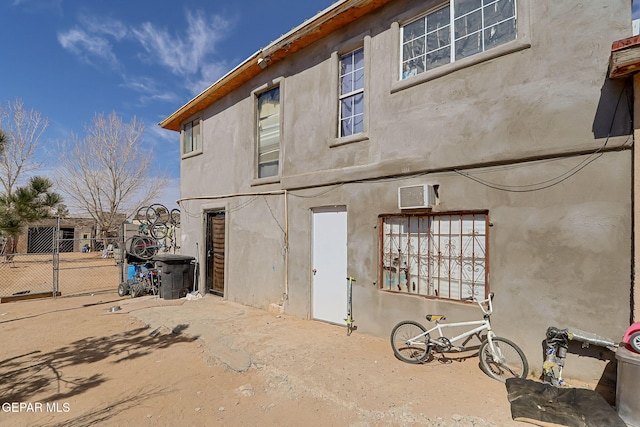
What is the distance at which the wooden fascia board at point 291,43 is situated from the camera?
21.0 ft

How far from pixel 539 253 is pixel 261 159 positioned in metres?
6.93

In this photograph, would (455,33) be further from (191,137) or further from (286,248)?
(191,137)

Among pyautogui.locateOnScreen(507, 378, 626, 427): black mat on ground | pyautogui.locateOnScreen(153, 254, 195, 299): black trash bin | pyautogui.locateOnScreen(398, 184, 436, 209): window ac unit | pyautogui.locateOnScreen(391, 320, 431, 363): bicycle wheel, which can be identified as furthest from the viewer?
pyautogui.locateOnScreen(153, 254, 195, 299): black trash bin

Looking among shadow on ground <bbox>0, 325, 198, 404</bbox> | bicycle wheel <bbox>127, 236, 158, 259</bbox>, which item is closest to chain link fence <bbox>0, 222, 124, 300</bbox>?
bicycle wheel <bbox>127, 236, 158, 259</bbox>

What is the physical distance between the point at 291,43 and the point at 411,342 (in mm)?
6829

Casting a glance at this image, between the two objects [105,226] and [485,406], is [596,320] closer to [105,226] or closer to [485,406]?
[485,406]

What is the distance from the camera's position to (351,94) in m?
6.89

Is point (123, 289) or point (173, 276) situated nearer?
point (173, 276)

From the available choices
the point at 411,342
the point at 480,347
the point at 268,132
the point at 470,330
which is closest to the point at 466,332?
the point at 470,330

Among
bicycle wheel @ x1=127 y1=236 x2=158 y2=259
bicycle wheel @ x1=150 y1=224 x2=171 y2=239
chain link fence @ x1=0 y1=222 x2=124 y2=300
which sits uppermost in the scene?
bicycle wheel @ x1=150 y1=224 x2=171 y2=239

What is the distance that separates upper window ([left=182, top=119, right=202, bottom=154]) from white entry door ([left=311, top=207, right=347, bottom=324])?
21.5 ft

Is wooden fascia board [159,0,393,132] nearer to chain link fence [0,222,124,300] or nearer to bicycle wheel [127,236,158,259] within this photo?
bicycle wheel [127,236,158,259]

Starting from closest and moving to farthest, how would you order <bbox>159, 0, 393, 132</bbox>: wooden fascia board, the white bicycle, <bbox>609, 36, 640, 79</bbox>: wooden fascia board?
<bbox>609, 36, 640, 79</bbox>: wooden fascia board, the white bicycle, <bbox>159, 0, 393, 132</bbox>: wooden fascia board

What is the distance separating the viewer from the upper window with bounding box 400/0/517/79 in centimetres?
494
